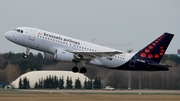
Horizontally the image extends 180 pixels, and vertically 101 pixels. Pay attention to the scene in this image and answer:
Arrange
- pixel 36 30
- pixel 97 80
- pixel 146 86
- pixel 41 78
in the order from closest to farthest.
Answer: pixel 36 30, pixel 146 86, pixel 97 80, pixel 41 78

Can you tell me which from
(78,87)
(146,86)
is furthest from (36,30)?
(78,87)

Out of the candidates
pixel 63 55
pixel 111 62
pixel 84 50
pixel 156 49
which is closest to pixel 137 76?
pixel 156 49

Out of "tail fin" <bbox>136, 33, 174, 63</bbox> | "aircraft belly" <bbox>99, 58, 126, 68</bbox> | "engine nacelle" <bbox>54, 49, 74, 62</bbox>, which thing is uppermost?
"tail fin" <bbox>136, 33, 174, 63</bbox>

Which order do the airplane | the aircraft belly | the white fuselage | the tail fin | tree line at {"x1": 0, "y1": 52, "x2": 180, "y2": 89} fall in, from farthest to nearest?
tree line at {"x1": 0, "y1": 52, "x2": 180, "y2": 89} < the tail fin < the aircraft belly < the airplane < the white fuselage

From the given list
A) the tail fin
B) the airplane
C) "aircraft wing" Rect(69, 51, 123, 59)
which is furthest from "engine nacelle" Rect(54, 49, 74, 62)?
the tail fin

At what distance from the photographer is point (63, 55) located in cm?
6769

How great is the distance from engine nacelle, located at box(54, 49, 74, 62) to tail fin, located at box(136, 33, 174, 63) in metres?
9.57

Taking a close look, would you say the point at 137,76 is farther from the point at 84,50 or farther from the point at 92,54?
the point at 92,54

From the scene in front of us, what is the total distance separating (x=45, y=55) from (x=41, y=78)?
54.3 m

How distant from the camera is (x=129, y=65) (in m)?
71.1

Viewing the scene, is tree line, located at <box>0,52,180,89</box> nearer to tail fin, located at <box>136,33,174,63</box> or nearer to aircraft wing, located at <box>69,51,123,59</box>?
tail fin, located at <box>136,33,174,63</box>

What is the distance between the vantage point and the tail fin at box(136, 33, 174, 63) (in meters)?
72.6

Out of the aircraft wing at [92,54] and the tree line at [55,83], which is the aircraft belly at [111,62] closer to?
the aircraft wing at [92,54]

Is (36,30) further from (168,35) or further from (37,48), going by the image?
(168,35)
